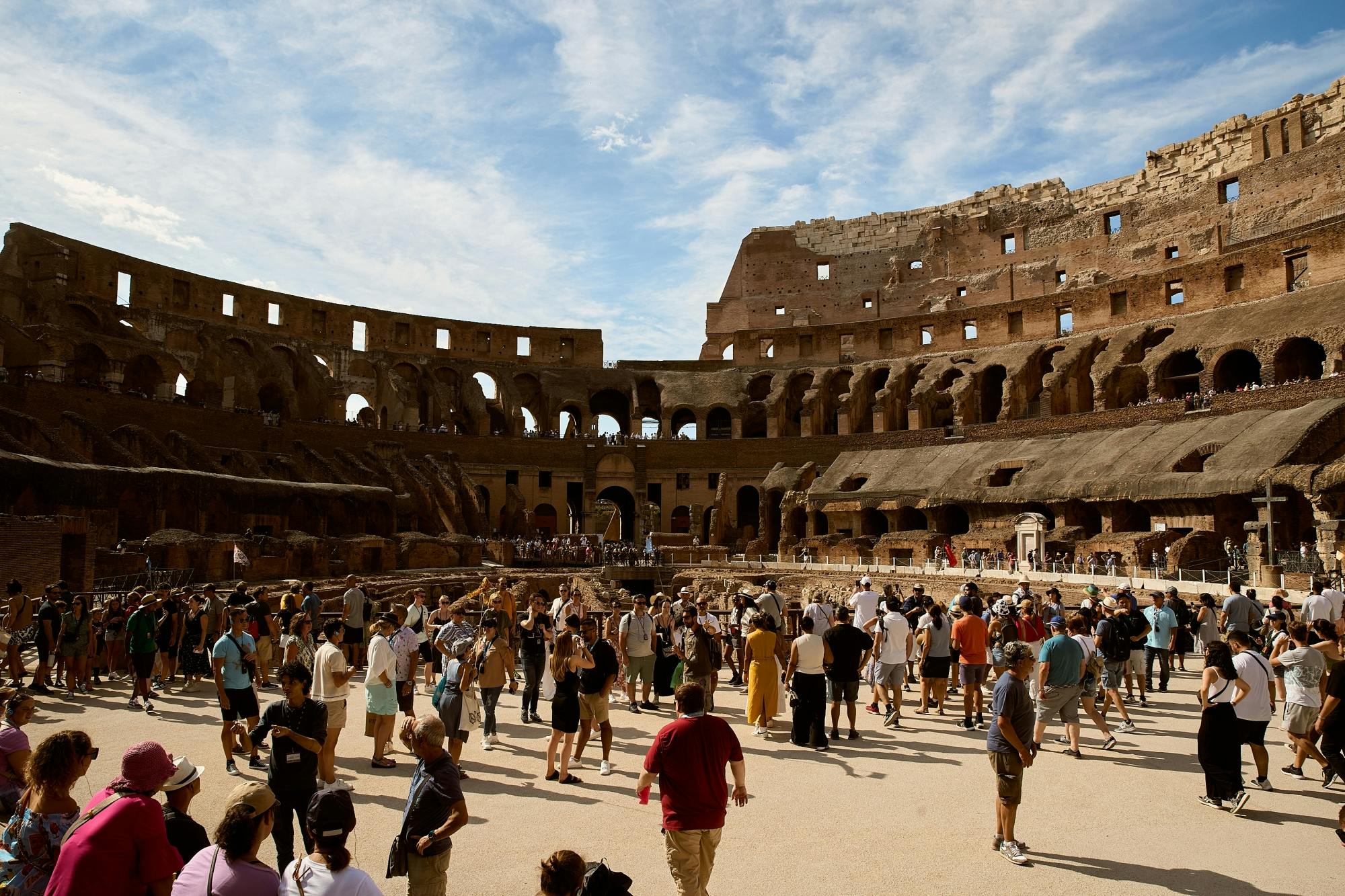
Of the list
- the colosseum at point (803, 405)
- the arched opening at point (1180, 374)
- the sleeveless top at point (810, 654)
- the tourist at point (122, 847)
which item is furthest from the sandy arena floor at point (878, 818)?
the arched opening at point (1180, 374)

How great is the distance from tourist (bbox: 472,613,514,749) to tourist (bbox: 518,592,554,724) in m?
1.13

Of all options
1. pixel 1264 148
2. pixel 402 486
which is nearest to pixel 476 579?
pixel 402 486

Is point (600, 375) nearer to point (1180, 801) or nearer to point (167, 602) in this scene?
point (167, 602)

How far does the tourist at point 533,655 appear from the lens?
34.6 ft

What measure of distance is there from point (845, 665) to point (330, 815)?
6813 millimetres

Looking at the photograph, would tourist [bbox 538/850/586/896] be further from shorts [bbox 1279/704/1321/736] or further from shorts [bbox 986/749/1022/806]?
shorts [bbox 1279/704/1321/736]

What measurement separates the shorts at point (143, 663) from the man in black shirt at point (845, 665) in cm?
757

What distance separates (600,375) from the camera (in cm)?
5338

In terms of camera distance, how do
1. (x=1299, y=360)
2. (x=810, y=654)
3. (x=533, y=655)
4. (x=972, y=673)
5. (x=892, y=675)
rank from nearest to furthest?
(x=810, y=654) < (x=972, y=673) < (x=892, y=675) < (x=533, y=655) < (x=1299, y=360)

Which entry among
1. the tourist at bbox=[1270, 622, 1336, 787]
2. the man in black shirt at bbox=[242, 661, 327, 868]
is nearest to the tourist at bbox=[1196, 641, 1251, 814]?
the tourist at bbox=[1270, 622, 1336, 787]

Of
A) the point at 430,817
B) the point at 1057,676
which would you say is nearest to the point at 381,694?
the point at 430,817

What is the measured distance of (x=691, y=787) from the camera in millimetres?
5023

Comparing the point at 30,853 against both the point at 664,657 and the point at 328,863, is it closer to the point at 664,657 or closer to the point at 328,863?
the point at 328,863

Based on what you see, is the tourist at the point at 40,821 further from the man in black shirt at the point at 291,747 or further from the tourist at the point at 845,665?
the tourist at the point at 845,665
